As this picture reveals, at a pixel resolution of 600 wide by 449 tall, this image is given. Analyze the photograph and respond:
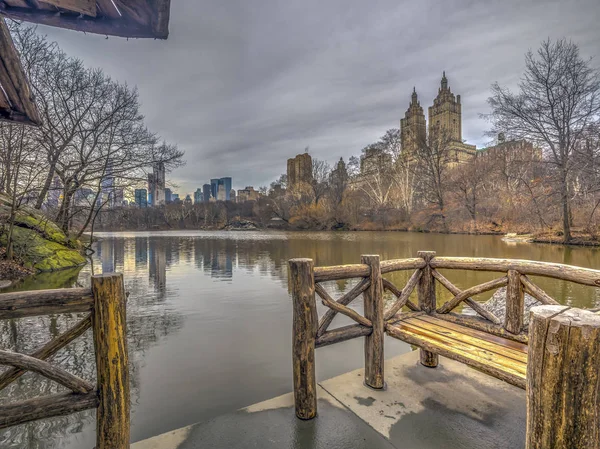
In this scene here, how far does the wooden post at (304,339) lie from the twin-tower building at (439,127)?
1400 inches

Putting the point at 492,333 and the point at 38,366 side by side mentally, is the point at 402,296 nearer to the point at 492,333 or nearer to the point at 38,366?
the point at 492,333

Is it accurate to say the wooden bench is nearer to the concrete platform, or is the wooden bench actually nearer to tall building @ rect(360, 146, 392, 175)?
the concrete platform

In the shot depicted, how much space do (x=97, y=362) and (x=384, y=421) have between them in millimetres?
2316

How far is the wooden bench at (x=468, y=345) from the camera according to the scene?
7.66ft

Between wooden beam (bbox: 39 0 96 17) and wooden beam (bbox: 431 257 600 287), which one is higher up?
wooden beam (bbox: 39 0 96 17)

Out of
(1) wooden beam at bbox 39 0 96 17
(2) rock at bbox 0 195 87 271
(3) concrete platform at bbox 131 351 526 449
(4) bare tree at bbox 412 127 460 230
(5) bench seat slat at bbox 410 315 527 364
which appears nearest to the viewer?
(1) wooden beam at bbox 39 0 96 17

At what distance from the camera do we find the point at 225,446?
247 centimetres

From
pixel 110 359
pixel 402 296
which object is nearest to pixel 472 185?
pixel 402 296

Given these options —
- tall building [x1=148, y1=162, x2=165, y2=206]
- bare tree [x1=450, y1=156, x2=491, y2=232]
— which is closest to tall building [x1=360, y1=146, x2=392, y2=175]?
bare tree [x1=450, y1=156, x2=491, y2=232]

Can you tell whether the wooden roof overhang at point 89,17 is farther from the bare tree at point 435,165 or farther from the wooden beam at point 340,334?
the bare tree at point 435,165

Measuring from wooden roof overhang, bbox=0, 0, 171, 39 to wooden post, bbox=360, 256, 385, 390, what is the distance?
2.79m

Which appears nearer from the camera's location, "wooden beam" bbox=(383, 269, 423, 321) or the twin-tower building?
"wooden beam" bbox=(383, 269, 423, 321)

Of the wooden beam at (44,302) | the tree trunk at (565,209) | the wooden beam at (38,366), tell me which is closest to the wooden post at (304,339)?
the wooden beam at (44,302)

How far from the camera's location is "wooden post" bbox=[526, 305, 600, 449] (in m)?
1.35
